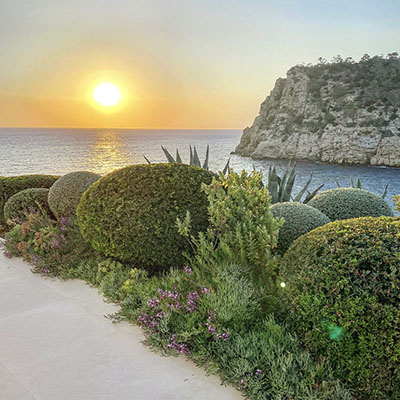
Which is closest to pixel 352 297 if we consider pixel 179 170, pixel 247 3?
pixel 179 170

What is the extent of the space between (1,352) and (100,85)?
67.2ft

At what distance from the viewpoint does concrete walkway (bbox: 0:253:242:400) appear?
7.07 ft

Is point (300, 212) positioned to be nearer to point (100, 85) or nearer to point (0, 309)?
point (0, 309)

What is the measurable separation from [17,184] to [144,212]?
16.2 feet

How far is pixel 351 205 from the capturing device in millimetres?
4902

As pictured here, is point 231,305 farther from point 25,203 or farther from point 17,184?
point 17,184

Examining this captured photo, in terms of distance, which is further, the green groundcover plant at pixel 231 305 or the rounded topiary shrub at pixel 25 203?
the rounded topiary shrub at pixel 25 203

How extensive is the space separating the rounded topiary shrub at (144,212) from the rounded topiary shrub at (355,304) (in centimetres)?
176

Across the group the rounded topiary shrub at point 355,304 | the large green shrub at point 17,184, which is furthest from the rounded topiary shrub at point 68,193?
the rounded topiary shrub at point 355,304

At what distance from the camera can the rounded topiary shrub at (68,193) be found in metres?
5.86

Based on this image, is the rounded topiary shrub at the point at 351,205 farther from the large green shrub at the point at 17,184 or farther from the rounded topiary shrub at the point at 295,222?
the large green shrub at the point at 17,184

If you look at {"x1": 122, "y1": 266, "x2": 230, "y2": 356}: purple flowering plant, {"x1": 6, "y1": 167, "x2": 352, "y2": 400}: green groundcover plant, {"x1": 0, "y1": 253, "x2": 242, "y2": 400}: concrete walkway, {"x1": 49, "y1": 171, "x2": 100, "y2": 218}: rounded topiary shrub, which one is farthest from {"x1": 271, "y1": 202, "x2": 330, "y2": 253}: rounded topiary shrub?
{"x1": 49, "y1": 171, "x2": 100, "y2": 218}: rounded topiary shrub

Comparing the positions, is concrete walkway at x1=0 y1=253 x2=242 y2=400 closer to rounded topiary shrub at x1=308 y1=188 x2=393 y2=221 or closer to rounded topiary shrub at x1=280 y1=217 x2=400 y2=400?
rounded topiary shrub at x1=280 y1=217 x2=400 y2=400

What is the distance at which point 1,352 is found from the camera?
8.45ft
